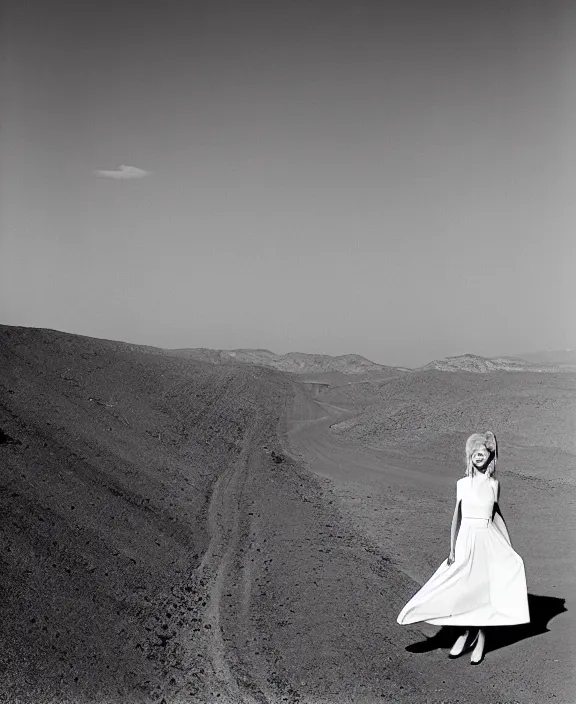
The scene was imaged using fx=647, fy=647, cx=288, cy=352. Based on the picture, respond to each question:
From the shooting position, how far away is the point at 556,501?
52.0ft

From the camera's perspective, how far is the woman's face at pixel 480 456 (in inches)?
258

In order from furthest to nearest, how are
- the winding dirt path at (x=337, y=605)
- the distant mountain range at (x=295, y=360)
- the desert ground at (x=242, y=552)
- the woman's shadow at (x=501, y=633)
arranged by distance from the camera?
1. the distant mountain range at (x=295, y=360)
2. the woman's shadow at (x=501, y=633)
3. the desert ground at (x=242, y=552)
4. the winding dirt path at (x=337, y=605)

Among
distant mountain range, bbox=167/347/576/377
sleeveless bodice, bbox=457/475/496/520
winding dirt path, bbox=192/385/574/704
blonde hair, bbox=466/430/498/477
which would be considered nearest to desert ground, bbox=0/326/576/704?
winding dirt path, bbox=192/385/574/704

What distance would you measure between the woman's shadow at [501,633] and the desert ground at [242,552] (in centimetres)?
4

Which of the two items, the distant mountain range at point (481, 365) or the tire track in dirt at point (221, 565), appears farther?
the distant mountain range at point (481, 365)

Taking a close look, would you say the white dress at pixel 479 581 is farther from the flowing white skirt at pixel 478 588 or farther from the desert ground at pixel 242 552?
the desert ground at pixel 242 552

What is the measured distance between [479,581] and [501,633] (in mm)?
2019

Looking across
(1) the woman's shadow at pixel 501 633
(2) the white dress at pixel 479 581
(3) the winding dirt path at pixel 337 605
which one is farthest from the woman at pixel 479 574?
(1) the woman's shadow at pixel 501 633

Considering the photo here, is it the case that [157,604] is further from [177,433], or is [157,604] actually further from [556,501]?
[177,433]

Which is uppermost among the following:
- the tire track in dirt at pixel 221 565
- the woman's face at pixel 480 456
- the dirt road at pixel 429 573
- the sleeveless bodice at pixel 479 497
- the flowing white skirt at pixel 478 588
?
the woman's face at pixel 480 456

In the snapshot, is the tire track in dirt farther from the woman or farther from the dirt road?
the woman

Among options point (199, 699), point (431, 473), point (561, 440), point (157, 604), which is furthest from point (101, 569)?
point (561, 440)

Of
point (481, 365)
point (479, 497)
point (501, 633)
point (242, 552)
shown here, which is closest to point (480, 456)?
point (479, 497)

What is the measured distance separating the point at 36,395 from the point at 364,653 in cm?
1378
